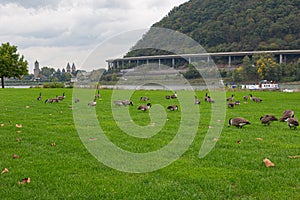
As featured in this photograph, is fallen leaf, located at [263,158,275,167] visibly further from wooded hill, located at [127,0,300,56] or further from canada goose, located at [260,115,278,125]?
wooded hill, located at [127,0,300,56]

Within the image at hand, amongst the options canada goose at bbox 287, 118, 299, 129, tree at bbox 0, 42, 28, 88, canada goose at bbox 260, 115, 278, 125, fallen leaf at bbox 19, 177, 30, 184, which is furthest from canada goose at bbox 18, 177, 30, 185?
tree at bbox 0, 42, 28, 88

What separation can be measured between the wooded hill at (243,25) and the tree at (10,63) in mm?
46403

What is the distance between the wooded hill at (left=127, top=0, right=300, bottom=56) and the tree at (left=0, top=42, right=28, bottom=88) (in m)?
46.4

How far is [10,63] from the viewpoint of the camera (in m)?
59.9

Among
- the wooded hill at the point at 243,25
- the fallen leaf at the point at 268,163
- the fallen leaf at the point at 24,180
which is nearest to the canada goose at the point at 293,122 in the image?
the fallen leaf at the point at 268,163

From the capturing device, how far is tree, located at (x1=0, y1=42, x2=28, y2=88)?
59.0 metres

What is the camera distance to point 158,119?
46.0ft

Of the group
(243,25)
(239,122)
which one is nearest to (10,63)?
(239,122)

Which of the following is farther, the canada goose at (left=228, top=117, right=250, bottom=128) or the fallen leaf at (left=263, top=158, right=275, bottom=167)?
the canada goose at (left=228, top=117, right=250, bottom=128)

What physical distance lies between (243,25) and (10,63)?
68249 millimetres

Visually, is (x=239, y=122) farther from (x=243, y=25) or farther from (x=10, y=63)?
(x=243, y=25)

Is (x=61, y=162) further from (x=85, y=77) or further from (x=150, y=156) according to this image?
(x=85, y=77)

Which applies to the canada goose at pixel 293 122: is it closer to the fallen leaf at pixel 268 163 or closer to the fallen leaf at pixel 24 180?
the fallen leaf at pixel 268 163

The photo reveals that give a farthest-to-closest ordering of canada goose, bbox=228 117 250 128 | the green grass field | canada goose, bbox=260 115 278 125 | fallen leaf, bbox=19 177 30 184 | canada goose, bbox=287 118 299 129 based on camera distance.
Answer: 1. canada goose, bbox=260 115 278 125
2. canada goose, bbox=228 117 250 128
3. canada goose, bbox=287 118 299 129
4. fallen leaf, bbox=19 177 30 184
5. the green grass field
